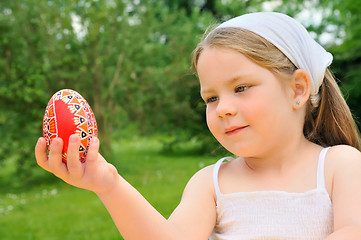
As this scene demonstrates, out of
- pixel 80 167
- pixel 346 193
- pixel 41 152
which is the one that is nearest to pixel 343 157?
pixel 346 193

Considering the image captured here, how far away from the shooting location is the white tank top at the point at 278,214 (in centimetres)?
166

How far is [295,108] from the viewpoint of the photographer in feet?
5.92

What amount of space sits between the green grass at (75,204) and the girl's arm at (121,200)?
11.3 feet

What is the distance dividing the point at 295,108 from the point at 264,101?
0.19 m

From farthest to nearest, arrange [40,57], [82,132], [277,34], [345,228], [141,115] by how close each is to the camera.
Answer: [141,115], [40,57], [277,34], [82,132], [345,228]

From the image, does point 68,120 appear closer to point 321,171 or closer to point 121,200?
point 121,200

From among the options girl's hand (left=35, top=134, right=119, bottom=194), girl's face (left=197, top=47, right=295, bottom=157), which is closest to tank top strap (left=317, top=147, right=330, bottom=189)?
girl's face (left=197, top=47, right=295, bottom=157)

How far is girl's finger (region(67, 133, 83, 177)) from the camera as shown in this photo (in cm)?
137

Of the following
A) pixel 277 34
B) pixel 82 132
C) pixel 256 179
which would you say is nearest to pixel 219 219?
pixel 256 179

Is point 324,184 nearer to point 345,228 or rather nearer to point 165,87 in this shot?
point 345,228

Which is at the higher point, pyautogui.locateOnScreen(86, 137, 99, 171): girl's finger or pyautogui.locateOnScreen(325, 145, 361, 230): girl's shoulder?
pyautogui.locateOnScreen(86, 137, 99, 171): girl's finger

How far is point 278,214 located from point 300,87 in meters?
0.50

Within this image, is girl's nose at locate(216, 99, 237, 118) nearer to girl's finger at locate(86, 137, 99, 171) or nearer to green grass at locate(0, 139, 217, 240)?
girl's finger at locate(86, 137, 99, 171)

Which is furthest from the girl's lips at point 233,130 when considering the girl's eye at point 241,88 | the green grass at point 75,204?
the green grass at point 75,204
